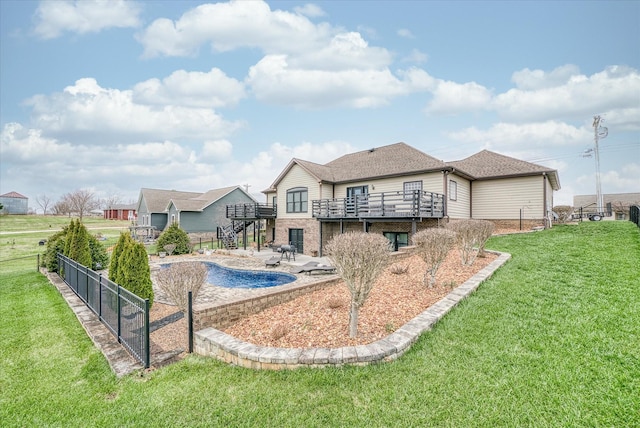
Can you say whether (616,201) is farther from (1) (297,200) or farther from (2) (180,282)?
(2) (180,282)

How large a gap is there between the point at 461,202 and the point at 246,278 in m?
13.8

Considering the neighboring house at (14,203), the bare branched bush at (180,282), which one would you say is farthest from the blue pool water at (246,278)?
the neighboring house at (14,203)

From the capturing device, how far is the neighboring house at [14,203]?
58.2 m

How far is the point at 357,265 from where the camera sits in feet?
16.1

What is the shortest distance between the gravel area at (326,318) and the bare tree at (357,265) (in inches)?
19.6

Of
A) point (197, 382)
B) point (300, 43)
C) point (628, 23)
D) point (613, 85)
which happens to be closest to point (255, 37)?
point (300, 43)

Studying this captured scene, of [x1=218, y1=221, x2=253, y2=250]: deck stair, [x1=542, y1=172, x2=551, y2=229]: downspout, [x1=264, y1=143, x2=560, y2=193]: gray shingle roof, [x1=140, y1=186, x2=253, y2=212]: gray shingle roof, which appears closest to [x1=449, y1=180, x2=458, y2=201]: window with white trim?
[x1=264, y1=143, x2=560, y2=193]: gray shingle roof

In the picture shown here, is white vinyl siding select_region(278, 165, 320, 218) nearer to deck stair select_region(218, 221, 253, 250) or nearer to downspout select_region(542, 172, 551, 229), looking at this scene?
deck stair select_region(218, 221, 253, 250)

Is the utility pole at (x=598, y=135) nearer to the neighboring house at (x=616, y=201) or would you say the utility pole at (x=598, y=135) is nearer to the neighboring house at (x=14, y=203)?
the neighboring house at (x=616, y=201)

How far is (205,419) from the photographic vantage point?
3.24 metres

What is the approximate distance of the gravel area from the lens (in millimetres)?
5091

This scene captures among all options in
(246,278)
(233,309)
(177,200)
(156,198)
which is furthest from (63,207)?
(233,309)

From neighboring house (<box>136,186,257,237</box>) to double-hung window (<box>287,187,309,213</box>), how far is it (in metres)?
14.7

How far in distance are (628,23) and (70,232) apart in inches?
1143
